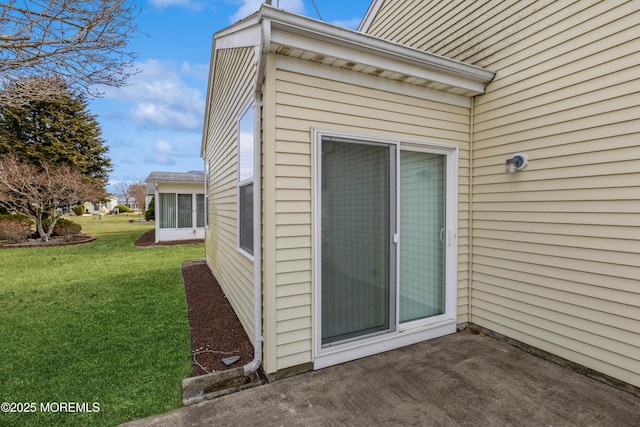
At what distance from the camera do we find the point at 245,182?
3527 mm

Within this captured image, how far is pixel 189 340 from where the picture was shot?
3.47 metres

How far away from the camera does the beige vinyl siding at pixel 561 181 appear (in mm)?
2492

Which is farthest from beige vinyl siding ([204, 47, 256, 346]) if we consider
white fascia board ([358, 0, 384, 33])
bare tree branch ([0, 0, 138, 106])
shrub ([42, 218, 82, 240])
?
shrub ([42, 218, 82, 240])

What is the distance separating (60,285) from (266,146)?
5834mm

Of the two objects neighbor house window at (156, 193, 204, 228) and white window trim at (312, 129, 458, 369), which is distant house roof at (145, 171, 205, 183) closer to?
neighbor house window at (156, 193, 204, 228)

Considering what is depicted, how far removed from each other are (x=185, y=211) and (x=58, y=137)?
497 inches

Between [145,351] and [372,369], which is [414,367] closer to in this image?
[372,369]

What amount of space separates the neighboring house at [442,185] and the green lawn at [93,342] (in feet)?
3.04

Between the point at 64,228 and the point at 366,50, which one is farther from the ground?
the point at 366,50

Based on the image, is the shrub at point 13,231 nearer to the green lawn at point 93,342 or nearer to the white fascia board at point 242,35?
the green lawn at point 93,342

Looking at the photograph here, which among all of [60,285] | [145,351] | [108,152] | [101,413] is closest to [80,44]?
[145,351]

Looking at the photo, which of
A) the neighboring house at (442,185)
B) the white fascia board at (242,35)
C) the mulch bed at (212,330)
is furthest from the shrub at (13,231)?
the white fascia board at (242,35)

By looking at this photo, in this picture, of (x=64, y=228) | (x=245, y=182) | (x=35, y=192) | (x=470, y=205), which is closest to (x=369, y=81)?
(x=245, y=182)

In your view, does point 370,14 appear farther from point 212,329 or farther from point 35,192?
point 35,192
